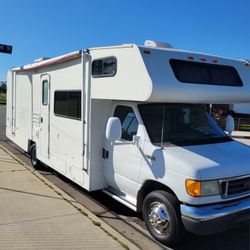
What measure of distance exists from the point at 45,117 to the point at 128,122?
3220mm

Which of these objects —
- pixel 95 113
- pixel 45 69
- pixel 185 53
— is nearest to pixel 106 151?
pixel 95 113

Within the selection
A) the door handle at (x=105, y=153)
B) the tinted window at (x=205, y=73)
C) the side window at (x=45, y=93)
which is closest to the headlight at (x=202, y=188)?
the tinted window at (x=205, y=73)

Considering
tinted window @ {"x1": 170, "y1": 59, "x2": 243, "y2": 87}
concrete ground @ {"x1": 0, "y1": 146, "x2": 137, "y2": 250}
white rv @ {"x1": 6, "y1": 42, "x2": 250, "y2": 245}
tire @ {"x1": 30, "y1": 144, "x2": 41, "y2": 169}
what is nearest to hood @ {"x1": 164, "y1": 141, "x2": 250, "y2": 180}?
white rv @ {"x1": 6, "y1": 42, "x2": 250, "y2": 245}

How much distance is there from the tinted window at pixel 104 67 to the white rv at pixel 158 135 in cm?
2

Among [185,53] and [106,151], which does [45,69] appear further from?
[185,53]

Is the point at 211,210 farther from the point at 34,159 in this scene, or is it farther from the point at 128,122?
the point at 34,159

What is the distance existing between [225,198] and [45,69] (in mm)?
5254

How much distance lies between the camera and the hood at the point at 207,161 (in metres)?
4.44

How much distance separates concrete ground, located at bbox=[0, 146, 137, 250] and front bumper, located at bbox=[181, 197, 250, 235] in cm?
81

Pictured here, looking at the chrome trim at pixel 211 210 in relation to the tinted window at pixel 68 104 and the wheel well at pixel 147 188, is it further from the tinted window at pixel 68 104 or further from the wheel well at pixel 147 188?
the tinted window at pixel 68 104

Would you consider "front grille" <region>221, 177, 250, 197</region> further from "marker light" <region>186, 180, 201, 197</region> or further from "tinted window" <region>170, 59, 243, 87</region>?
"tinted window" <region>170, 59, 243, 87</region>

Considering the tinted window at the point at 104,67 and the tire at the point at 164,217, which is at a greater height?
the tinted window at the point at 104,67

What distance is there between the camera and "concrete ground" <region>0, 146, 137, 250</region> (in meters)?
4.54

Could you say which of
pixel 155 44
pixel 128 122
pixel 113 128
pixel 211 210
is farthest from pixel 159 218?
pixel 155 44
